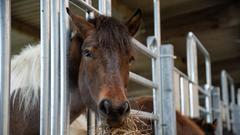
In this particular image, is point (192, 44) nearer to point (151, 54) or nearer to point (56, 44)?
point (151, 54)

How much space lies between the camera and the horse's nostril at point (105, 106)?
59.1 inches

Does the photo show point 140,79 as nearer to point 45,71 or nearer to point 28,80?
point 28,80

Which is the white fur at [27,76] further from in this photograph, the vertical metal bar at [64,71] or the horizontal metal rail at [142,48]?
the horizontal metal rail at [142,48]

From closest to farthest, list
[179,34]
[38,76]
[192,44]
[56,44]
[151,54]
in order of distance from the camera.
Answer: [56,44], [38,76], [151,54], [192,44], [179,34]

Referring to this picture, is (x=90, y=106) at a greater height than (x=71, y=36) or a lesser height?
lesser

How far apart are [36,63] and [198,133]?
65.7 inches

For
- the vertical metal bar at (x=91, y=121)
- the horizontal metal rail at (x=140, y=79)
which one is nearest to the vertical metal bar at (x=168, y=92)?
the horizontal metal rail at (x=140, y=79)

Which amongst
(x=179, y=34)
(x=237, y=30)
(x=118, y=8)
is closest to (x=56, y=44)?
(x=118, y=8)

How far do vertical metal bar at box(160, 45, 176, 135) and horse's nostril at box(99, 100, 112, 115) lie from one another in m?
1.22

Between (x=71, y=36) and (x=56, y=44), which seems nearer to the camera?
(x=56, y=44)

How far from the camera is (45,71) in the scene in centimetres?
152

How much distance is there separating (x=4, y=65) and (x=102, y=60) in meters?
0.48

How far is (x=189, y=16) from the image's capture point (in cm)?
586

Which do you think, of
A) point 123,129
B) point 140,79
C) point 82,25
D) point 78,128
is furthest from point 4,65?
point 140,79
